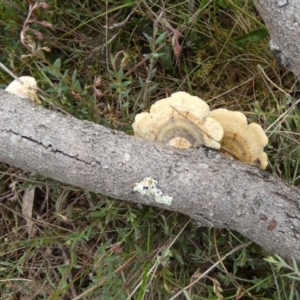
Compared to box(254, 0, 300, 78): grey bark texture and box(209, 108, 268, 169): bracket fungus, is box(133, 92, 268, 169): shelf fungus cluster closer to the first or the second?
box(209, 108, 268, 169): bracket fungus

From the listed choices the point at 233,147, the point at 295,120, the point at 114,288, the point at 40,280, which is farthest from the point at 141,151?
the point at 40,280

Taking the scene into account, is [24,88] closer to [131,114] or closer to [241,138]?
[131,114]

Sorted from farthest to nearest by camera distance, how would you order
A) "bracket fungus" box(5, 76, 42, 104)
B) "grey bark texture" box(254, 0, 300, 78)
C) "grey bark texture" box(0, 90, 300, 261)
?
"bracket fungus" box(5, 76, 42, 104)
"grey bark texture" box(0, 90, 300, 261)
"grey bark texture" box(254, 0, 300, 78)

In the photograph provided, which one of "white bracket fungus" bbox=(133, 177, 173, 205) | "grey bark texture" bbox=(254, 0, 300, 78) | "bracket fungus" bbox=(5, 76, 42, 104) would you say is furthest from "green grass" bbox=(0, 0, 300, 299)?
"grey bark texture" bbox=(254, 0, 300, 78)

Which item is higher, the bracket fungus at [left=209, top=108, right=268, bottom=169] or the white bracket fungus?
the bracket fungus at [left=209, top=108, right=268, bottom=169]

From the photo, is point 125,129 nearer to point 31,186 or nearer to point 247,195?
point 31,186

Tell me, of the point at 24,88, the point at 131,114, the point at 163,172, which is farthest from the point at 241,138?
the point at 24,88

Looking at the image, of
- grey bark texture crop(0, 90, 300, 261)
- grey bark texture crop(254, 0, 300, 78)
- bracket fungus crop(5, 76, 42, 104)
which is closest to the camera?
grey bark texture crop(254, 0, 300, 78)
